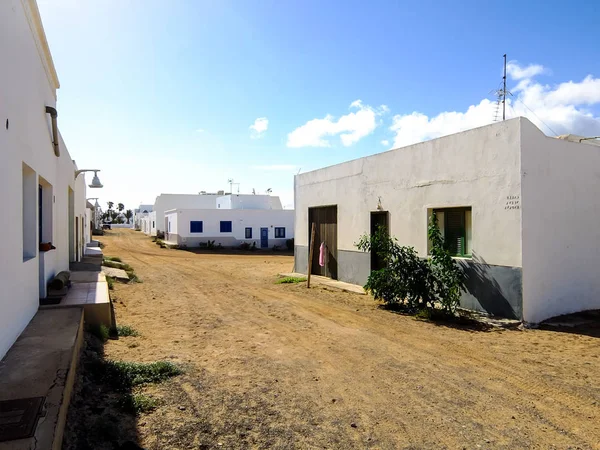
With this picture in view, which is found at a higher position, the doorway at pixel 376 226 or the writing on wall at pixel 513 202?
the writing on wall at pixel 513 202

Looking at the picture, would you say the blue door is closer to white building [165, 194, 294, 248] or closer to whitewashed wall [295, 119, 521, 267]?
white building [165, 194, 294, 248]

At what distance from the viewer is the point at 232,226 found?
113 ft

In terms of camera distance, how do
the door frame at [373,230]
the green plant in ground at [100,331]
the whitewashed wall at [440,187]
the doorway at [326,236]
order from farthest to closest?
the doorway at [326,236] < the door frame at [373,230] < the whitewashed wall at [440,187] < the green plant in ground at [100,331]

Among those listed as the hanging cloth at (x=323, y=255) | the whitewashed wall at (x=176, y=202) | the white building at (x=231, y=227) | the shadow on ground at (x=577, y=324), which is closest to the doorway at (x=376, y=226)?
the hanging cloth at (x=323, y=255)

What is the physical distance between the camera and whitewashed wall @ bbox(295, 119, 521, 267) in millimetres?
A: 8180

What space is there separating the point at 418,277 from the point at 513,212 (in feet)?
7.66

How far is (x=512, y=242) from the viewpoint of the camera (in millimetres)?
8039

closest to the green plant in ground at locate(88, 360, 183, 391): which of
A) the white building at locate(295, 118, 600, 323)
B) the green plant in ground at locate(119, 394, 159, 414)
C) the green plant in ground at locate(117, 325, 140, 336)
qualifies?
the green plant in ground at locate(119, 394, 159, 414)

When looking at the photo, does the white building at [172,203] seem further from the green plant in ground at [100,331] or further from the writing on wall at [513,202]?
the writing on wall at [513,202]

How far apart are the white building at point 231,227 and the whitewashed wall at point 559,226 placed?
88.2 ft

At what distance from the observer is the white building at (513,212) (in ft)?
26.2

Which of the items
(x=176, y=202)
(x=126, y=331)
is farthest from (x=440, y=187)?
(x=176, y=202)

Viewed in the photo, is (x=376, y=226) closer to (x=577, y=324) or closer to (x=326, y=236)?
(x=326, y=236)

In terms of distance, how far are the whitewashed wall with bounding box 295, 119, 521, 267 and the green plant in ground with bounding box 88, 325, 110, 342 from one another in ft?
23.1
